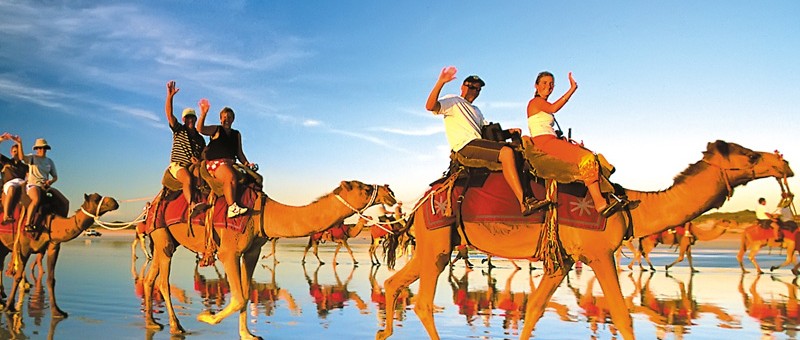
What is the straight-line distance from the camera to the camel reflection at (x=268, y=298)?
13750 mm

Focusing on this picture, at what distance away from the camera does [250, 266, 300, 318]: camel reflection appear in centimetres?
1375

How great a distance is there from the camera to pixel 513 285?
20.3 m

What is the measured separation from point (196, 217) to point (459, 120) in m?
4.41

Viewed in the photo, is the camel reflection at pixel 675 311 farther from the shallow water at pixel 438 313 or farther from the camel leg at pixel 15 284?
the camel leg at pixel 15 284

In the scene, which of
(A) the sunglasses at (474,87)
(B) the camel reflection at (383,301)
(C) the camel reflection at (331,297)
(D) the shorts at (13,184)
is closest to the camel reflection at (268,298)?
(C) the camel reflection at (331,297)

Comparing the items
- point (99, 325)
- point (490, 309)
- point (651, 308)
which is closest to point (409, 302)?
point (490, 309)

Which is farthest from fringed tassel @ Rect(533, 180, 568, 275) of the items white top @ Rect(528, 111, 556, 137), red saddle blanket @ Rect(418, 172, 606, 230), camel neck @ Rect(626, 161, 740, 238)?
camel neck @ Rect(626, 161, 740, 238)

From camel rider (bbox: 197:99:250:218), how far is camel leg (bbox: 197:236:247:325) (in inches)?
14.9

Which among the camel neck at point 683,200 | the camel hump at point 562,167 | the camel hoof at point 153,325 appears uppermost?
the camel hump at point 562,167

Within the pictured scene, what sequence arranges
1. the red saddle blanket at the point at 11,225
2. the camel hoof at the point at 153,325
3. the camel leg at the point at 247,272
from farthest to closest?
the red saddle blanket at the point at 11,225
the camel hoof at the point at 153,325
the camel leg at the point at 247,272

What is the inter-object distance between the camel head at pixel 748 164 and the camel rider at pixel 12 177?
12262 millimetres

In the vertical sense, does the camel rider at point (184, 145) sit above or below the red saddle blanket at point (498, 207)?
above

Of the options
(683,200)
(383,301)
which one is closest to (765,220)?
(383,301)

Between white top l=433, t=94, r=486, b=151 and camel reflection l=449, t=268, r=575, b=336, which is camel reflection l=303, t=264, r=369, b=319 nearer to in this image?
→ camel reflection l=449, t=268, r=575, b=336
